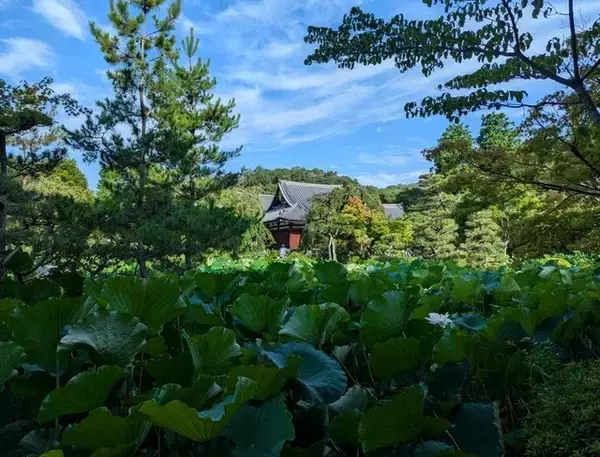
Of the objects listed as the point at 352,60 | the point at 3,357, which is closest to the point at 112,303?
the point at 3,357

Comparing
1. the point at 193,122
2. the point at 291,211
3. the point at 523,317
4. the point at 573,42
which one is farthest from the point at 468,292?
the point at 291,211

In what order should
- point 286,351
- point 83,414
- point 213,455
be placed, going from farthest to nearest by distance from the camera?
point 286,351 < point 83,414 < point 213,455

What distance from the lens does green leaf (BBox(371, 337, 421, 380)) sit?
0.86 meters

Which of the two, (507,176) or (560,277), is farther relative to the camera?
(507,176)

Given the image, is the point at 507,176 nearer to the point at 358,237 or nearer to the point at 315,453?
the point at 315,453

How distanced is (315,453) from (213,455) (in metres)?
0.16

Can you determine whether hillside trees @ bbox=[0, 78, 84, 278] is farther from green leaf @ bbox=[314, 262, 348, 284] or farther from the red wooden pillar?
the red wooden pillar

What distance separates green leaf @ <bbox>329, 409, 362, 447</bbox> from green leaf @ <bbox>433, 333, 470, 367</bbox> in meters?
0.27

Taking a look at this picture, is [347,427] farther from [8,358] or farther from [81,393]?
[8,358]

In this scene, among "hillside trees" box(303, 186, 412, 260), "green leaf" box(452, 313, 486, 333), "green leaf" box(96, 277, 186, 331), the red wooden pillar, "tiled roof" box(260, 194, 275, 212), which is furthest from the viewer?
"tiled roof" box(260, 194, 275, 212)

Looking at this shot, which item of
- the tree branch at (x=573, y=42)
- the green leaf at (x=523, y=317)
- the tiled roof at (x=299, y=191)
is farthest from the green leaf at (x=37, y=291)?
the tiled roof at (x=299, y=191)

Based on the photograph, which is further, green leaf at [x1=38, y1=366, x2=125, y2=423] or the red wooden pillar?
the red wooden pillar

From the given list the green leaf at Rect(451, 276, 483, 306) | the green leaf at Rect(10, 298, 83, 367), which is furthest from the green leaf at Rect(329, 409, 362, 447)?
the green leaf at Rect(451, 276, 483, 306)

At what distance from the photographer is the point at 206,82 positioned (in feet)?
50.1
